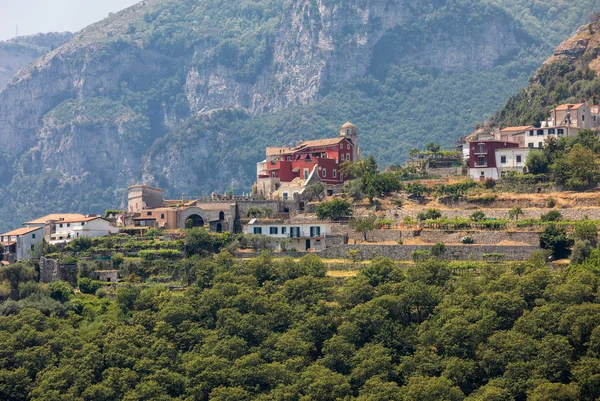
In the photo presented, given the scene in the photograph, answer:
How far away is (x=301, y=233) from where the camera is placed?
88750 mm

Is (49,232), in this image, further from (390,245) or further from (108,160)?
(108,160)

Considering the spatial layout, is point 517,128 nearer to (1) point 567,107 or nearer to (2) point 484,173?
(1) point 567,107

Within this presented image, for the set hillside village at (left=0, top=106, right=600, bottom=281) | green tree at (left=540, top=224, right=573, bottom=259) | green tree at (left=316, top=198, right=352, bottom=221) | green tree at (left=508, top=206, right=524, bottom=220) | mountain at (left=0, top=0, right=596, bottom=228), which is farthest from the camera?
mountain at (left=0, top=0, right=596, bottom=228)

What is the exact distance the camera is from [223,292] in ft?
257

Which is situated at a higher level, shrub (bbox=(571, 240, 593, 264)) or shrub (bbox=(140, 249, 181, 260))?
shrub (bbox=(140, 249, 181, 260))

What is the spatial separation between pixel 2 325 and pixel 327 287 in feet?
68.7

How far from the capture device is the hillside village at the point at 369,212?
84.4m

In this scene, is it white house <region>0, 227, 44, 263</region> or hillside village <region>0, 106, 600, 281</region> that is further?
white house <region>0, 227, 44, 263</region>

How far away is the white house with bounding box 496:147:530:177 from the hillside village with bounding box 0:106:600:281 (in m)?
0.08

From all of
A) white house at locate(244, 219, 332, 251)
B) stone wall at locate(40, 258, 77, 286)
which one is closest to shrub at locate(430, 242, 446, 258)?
white house at locate(244, 219, 332, 251)

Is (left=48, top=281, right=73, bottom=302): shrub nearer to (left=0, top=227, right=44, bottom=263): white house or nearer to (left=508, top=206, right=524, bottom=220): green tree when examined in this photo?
(left=0, top=227, right=44, bottom=263): white house

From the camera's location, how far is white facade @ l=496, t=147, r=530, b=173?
95.6 meters

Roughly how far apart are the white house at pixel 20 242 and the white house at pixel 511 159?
120 feet

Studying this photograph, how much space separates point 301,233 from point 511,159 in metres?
19.2
